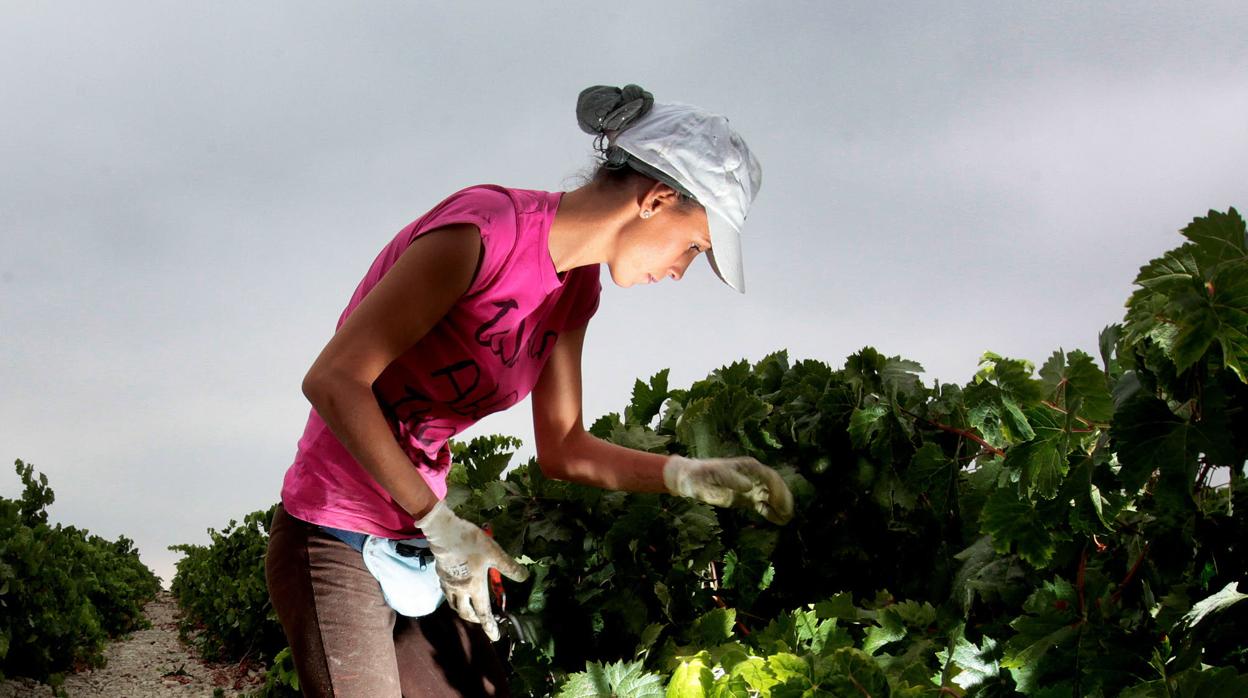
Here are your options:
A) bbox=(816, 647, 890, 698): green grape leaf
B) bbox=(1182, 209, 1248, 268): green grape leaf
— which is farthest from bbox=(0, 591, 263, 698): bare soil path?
bbox=(1182, 209, 1248, 268): green grape leaf

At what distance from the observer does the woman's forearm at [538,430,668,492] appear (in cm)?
278

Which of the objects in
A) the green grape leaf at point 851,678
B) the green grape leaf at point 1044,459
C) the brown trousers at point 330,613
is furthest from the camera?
the brown trousers at point 330,613

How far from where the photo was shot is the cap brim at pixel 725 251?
243 centimetres

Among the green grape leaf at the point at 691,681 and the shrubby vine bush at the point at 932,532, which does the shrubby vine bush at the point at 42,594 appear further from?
the green grape leaf at the point at 691,681

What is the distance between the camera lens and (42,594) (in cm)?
610

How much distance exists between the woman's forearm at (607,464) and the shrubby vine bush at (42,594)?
4.46 m

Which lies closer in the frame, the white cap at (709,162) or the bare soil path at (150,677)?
the white cap at (709,162)

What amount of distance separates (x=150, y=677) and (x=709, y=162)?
6.53m

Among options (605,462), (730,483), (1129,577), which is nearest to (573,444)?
(605,462)

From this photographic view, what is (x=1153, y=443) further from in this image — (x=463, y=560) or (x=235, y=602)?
(x=235, y=602)

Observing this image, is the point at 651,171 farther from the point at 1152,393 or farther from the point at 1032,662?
the point at 1032,662

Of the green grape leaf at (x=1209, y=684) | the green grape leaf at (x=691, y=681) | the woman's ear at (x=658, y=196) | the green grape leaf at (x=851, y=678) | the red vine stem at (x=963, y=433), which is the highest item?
the woman's ear at (x=658, y=196)

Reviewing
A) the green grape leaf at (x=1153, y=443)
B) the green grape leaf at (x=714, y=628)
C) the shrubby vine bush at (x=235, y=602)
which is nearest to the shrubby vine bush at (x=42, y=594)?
the shrubby vine bush at (x=235, y=602)

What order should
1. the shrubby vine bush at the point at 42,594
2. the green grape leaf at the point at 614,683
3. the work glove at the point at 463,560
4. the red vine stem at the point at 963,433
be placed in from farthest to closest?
the shrubby vine bush at the point at 42,594 → the red vine stem at the point at 963,433 → the green grape leaf at the point at 614,683 → the work glove at the point at 463,560
